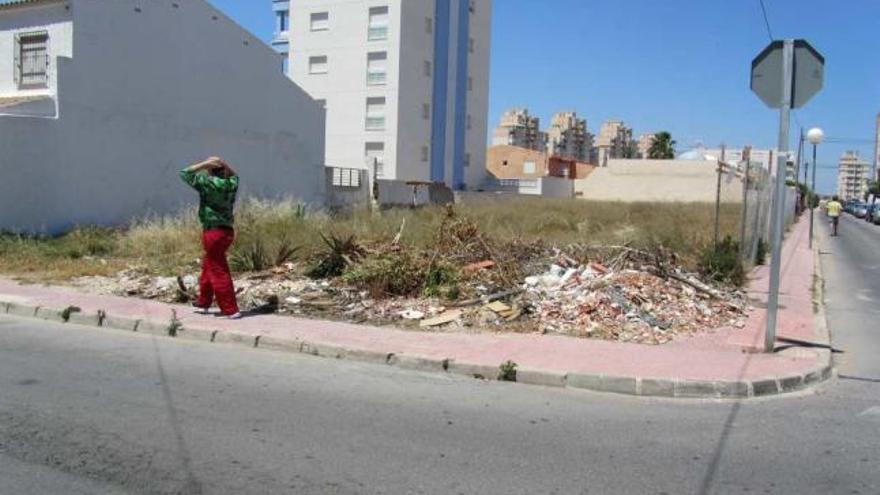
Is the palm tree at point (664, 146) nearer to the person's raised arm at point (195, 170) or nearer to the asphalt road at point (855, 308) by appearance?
the asphalt road at point (855, 308)

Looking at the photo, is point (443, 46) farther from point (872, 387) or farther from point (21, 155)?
point (872, 387)

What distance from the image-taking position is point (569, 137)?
135125 mm

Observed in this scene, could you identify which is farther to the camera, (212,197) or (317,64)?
(317,64)

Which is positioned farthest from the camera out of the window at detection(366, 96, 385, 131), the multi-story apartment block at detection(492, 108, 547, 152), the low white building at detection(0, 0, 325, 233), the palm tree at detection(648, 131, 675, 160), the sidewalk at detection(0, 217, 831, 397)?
the multi-story apartment block at detection(492, 108, 547, 152)

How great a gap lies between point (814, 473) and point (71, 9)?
20.8 meters

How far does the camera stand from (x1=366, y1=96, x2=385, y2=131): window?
167 ft

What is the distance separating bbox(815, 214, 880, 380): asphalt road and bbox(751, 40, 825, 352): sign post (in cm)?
129

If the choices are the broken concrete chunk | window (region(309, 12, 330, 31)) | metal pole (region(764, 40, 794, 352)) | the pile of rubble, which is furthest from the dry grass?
window (region(309, 12, 330, 31))

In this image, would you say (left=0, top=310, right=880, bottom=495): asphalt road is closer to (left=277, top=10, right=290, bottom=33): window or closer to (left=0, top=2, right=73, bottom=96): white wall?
(left=0, top=2, right=73, bottom=96): white wall

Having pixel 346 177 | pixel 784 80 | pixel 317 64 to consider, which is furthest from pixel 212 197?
pixel 317 64

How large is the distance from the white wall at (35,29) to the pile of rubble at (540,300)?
1002cm

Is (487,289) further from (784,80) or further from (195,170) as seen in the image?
(784,80)

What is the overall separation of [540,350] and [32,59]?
717 inches

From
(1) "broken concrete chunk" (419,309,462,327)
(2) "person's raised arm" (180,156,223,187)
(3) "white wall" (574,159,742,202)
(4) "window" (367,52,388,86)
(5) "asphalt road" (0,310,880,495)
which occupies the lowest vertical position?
(5) "asphalt road" (0,310,880,495)
